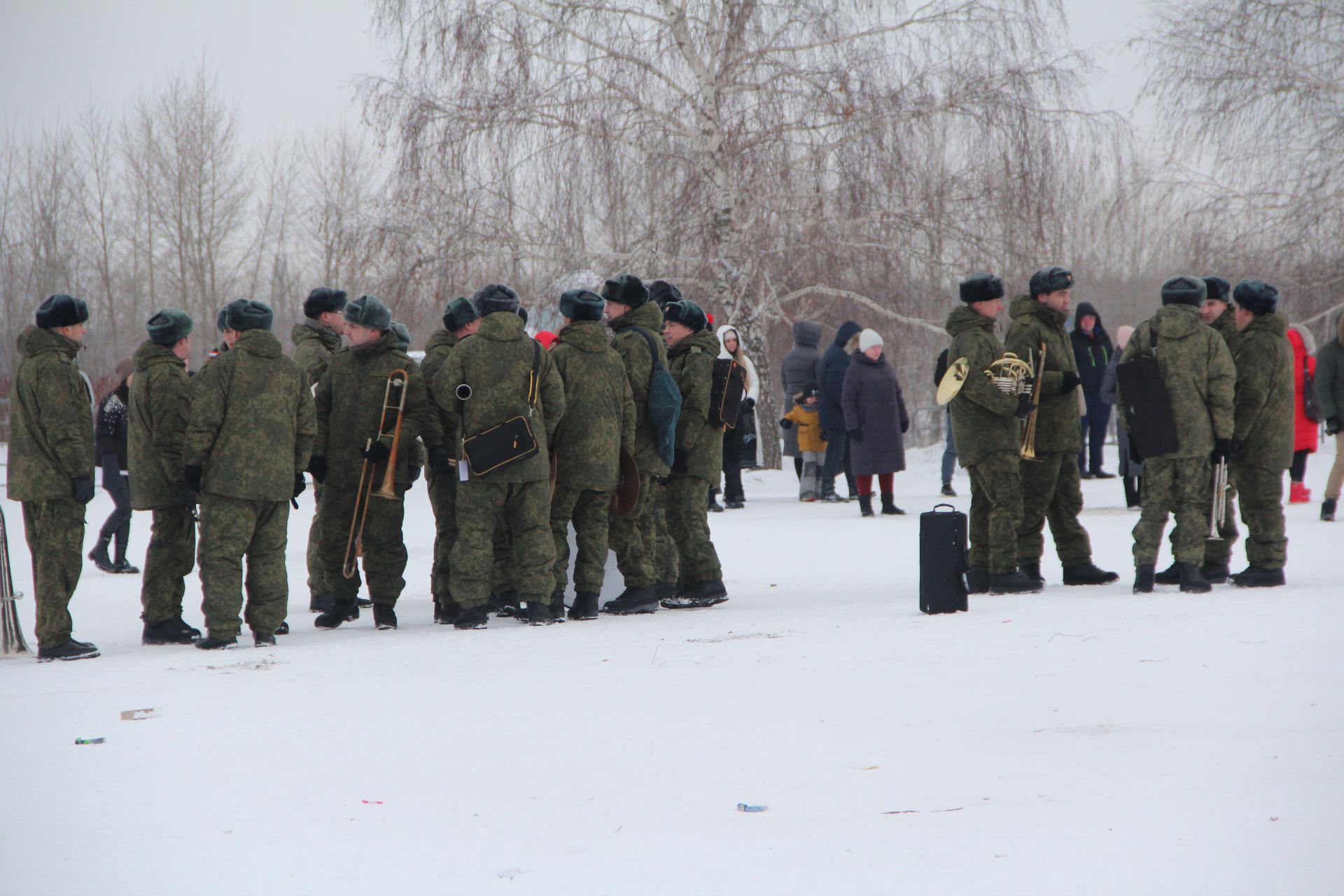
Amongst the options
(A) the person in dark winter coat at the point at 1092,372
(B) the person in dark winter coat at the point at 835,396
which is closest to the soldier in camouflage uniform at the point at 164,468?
(B) the person in dark winter coat at the point at 835,396

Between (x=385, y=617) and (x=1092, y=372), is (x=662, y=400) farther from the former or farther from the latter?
(x=1092, y=372)

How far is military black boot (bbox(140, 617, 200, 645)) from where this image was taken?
7.73m

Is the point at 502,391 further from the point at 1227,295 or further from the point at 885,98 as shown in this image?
the point at 885,98

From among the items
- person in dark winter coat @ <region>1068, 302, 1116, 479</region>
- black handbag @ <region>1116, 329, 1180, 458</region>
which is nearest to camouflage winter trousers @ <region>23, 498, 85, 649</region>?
black handbag @ <region>1116, 329, 1180, 458</region>

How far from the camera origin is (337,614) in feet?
27.2

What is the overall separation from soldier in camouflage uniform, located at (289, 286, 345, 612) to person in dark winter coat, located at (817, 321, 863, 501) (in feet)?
22.9

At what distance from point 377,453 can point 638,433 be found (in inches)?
60.2

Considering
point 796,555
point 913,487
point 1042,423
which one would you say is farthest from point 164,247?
point 1042,423

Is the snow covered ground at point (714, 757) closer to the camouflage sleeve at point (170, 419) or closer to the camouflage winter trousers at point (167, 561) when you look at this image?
the camouflage winter trousers at point (167, 561)

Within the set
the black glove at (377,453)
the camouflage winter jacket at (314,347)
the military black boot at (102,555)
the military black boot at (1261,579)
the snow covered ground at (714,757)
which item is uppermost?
the camouflage winter jacket at (314,347)

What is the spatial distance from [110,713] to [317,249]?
131 feet

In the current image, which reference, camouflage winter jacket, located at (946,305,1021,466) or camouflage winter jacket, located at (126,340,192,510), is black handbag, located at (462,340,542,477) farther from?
camouflage winter jacket, located at (946,305,1021,466)

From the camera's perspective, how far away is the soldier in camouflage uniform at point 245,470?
7.31m

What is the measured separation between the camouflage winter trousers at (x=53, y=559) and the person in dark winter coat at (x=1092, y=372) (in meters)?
10.6
